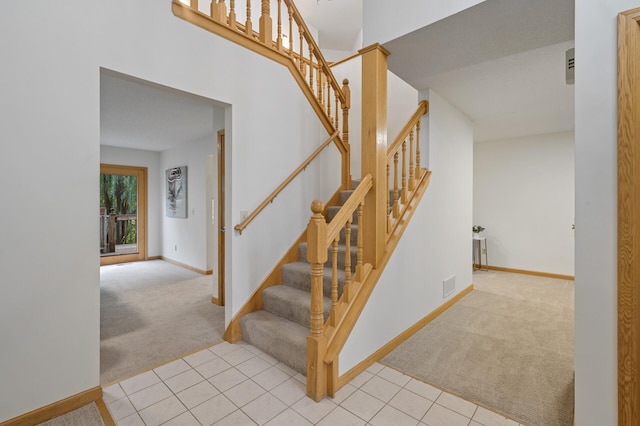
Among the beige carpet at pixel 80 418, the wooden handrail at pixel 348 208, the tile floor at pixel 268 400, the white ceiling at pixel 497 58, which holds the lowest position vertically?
the beige carpet at pixel 80 418

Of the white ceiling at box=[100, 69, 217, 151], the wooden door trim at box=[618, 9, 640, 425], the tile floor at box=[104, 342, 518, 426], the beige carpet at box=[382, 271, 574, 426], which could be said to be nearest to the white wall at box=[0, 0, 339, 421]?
the white ceiling at box=[100, 69, 217, 151]

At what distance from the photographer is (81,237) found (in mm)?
1836

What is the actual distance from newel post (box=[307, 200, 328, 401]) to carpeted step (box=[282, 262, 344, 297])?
672 mm

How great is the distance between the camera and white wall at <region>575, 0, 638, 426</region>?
1.33 meters

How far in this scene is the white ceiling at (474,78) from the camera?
1889 mm

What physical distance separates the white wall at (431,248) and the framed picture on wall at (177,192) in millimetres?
4492

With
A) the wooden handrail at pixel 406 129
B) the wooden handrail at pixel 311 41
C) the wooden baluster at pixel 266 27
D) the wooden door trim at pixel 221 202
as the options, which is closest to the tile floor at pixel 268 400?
the wooden door trim at pixel 221 202

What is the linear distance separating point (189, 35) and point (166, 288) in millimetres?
3318

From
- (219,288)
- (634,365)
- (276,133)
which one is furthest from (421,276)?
(219,288)

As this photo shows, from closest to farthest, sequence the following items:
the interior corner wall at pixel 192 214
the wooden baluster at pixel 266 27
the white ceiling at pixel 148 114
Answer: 1. the wooden baluster at pixel 266 27
2. the white ceiling at pixel 148 114
3. the interior corner wall at pixel 192 214

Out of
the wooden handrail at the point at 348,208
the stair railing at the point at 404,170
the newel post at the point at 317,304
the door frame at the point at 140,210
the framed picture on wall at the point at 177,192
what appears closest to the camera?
the newel post at the point at 317,304

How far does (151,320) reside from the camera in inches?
121

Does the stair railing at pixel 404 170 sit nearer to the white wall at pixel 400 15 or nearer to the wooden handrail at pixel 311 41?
the white wall at pixel 400 15

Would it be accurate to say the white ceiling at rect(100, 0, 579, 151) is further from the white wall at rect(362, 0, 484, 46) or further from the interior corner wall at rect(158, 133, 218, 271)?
the interior corner wall at rect(158, 133, 218, 271)
